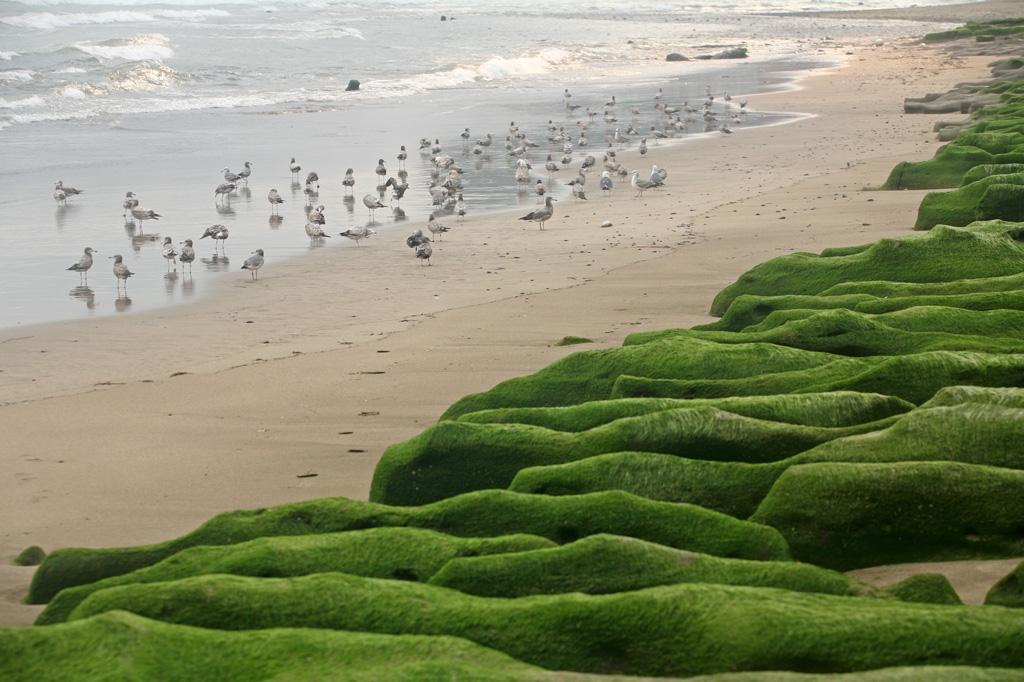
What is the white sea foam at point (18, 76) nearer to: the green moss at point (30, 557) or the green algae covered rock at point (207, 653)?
the green moss at point (30, 557)

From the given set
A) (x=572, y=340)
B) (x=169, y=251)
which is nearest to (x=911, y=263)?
(x=572, y=340)

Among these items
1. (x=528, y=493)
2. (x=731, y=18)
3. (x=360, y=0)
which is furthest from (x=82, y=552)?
(x=360, y=0)

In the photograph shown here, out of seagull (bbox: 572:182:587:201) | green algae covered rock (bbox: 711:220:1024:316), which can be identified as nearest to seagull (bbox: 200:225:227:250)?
seagull (bbox: 572:182:587:201)

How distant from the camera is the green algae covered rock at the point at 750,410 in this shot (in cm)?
566

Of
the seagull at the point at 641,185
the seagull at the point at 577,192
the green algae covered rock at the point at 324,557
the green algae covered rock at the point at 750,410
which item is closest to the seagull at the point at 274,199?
the seagull at the point at 577,192

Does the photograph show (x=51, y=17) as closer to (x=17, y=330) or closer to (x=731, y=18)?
(x=731, y=18)

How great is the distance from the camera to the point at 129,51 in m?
57.3

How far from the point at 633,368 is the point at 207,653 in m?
4.23

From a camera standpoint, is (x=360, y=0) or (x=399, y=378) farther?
(x=360, y=0)

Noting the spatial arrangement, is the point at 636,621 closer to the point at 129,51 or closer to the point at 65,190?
the point at 65,190

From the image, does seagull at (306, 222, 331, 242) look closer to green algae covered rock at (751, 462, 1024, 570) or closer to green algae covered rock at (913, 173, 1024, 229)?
green algae covered rock at (913, 173, 1024, 229)

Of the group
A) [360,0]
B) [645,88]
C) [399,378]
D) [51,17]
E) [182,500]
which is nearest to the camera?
[182,500]

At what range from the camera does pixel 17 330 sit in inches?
476

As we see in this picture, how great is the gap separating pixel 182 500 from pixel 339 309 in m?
6.27
